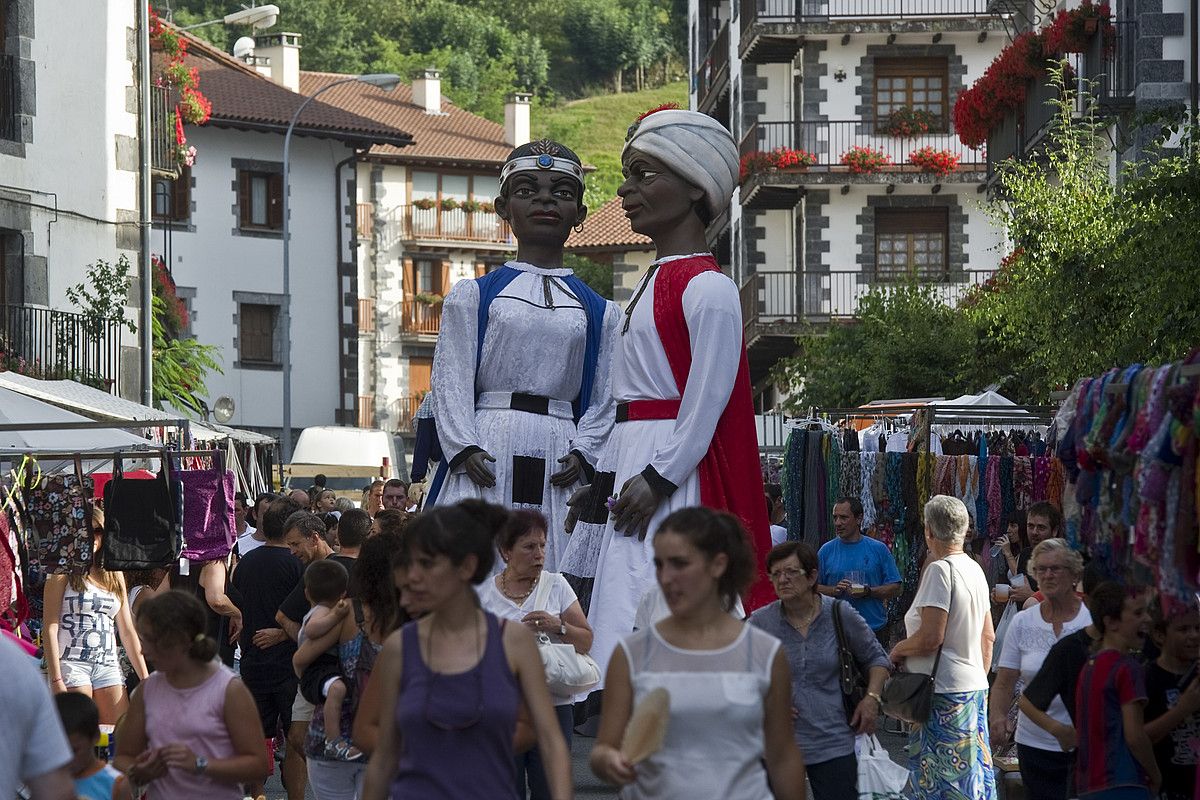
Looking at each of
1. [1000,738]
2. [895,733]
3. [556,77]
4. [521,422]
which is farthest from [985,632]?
[556,77]

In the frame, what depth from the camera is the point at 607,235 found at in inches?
2576

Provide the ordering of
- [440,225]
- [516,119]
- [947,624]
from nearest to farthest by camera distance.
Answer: [947,624], [440,225], [516,119]

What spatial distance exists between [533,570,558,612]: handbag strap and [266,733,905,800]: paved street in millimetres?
3428

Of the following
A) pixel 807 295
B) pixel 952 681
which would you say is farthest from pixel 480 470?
pixel 807 295

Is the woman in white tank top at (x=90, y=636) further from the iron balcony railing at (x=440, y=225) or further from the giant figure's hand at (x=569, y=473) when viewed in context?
the iron balcony railing at (x=440, y=225)

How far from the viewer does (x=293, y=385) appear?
183 ft

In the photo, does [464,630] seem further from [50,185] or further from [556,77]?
[556,77]

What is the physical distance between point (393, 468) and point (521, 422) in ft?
107

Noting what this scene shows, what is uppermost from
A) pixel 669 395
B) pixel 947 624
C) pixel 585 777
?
pixel 669 395

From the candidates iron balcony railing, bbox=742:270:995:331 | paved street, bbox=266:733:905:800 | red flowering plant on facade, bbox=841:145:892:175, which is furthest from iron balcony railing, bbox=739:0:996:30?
paved street, bbox=266:733:905:800

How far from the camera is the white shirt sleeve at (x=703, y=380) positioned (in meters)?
7.65

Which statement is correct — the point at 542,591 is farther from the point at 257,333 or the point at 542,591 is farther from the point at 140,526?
the point at 257,333

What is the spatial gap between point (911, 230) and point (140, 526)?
3108 cm

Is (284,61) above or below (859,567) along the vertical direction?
above
